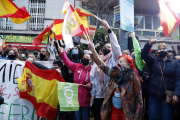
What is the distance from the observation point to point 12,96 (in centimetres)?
442

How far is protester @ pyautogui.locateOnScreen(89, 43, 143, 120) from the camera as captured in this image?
9.52 feet

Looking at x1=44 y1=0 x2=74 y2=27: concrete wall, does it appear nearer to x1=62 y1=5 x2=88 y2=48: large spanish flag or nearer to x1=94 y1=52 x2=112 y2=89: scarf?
x1=62 y1=5 x2=88 y2=48: large spanish flag

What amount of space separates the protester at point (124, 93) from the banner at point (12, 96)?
7.27ft

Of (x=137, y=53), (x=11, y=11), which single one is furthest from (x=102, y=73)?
(x=11, y=11)

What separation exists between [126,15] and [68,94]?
253 cm

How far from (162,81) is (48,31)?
11.0ft

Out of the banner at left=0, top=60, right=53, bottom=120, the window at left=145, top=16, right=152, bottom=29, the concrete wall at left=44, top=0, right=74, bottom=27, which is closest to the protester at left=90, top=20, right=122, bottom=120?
the banner at left=0, top=60, right=53, bottom=120

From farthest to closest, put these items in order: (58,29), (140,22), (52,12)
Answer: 1. (140,22)
2. (52,12)
3. (58,29)

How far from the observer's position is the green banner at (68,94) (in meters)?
3.72

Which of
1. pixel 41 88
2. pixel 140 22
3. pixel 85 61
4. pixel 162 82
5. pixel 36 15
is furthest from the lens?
pixel 140 22

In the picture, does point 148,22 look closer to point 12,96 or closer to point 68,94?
point 68,94

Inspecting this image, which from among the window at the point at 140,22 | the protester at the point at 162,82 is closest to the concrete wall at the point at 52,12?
the window at the point at 140,22

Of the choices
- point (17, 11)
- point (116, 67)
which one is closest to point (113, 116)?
point (116, 67)

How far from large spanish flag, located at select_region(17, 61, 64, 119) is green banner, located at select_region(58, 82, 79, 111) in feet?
0.96
